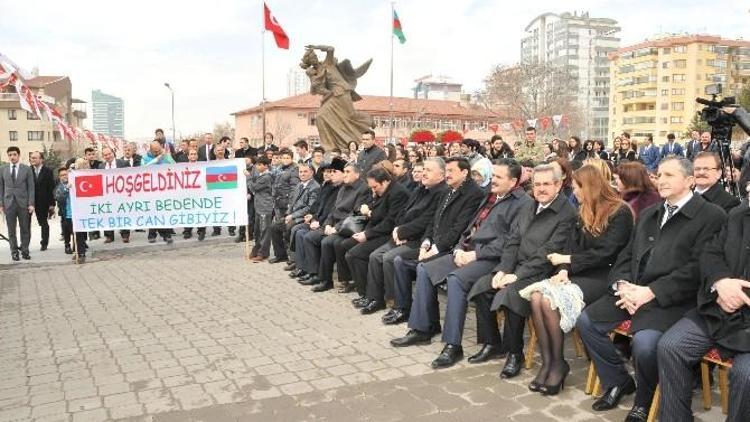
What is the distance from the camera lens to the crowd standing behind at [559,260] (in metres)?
3.70

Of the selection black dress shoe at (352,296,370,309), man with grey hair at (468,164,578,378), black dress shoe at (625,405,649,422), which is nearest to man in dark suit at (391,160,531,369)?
man with grey hair at (468,164,578,378)

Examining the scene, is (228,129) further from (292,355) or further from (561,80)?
(292,355)

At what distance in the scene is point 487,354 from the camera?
5250mm

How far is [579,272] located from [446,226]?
1817mm

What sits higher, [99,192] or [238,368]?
[99,192]

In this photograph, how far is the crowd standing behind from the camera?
370 cm

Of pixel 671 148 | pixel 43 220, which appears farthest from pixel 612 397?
pixel 671 148

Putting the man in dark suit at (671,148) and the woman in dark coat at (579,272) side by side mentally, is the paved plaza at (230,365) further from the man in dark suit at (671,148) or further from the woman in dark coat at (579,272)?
the man in dark suit at (671,148)

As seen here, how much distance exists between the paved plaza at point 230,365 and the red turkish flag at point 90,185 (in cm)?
238

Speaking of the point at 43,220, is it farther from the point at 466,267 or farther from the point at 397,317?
the point at 466,267

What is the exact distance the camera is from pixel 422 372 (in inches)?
197

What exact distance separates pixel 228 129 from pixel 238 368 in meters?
88.1

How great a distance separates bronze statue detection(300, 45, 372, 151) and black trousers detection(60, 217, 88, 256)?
20.5 ft

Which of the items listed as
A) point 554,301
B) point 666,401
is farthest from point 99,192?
point 666,401
